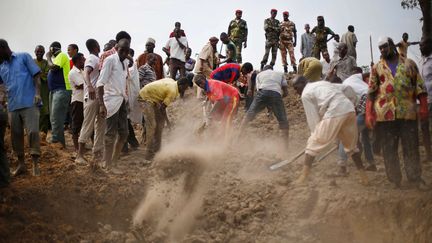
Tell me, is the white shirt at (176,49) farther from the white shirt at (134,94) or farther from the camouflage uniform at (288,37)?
the white shirt at (134,94)

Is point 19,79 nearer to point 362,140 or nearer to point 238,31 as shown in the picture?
point 362,140

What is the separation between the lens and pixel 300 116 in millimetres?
11609

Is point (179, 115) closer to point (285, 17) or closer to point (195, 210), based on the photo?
point (285, 17)

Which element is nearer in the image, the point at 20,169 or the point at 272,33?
the point at 20,169

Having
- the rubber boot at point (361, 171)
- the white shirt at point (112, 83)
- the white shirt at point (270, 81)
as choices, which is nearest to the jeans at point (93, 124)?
the white shirt at point (112, 83)

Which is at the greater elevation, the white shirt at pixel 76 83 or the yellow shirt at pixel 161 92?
the white shirt at pixel 76 83

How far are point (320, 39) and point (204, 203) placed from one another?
697cm

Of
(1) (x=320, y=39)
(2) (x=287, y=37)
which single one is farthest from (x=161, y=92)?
(1) (x=320, y=39)

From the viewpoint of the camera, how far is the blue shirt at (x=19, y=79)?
6.05m

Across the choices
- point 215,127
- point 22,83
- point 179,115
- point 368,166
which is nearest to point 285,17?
point 179,115

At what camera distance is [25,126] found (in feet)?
20.2

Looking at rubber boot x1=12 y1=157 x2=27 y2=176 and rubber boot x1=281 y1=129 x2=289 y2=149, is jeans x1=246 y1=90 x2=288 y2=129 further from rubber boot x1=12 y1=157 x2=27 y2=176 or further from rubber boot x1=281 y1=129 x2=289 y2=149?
rubber boot x1=12 y1=157 x2=27 y2=176

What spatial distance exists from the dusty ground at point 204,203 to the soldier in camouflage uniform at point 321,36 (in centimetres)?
506

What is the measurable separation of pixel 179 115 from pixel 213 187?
18.5ft
